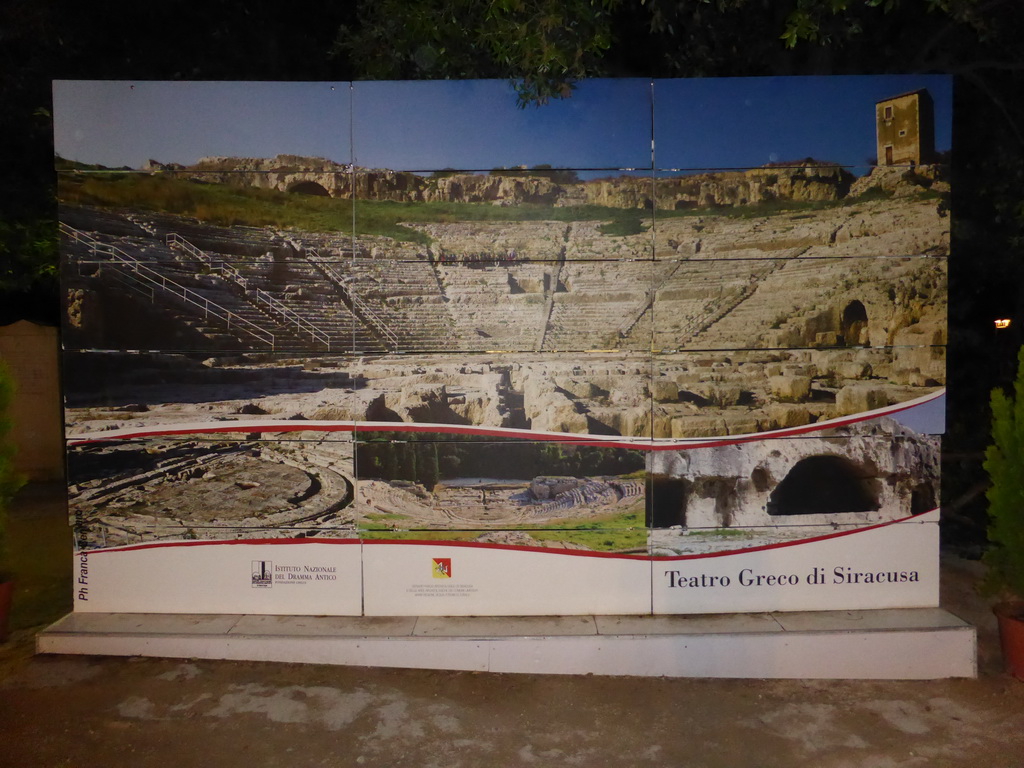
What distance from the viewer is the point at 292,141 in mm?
4477

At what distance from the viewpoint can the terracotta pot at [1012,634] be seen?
4.36 metres

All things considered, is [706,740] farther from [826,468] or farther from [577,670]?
[826,468]

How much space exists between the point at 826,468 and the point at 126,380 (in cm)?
450

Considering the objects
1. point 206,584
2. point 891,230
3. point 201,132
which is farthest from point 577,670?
point 201,132

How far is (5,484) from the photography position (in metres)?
5.04

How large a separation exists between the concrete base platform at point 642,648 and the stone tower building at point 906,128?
9.48ft

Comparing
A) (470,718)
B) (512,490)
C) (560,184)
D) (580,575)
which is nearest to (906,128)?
(560,184)

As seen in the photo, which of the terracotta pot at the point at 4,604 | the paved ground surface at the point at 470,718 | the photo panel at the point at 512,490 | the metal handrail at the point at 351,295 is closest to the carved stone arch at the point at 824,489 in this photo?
the photo panel at the point at 512,490

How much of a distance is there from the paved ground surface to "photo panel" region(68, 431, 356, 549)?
0.86m

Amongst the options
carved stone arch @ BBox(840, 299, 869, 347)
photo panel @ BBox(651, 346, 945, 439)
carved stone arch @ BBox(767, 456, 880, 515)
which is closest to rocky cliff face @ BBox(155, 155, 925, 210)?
carved stone arch @ BBox(840, 299, 869, 347)

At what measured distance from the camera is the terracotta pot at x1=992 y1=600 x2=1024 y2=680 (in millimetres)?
4363

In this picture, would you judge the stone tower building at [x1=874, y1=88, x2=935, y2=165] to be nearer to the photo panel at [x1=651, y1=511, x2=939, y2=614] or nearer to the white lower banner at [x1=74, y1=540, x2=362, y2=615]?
the photo panel at [x1=651, y1=511, x2=939, y2=614]

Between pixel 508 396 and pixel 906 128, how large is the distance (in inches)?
116

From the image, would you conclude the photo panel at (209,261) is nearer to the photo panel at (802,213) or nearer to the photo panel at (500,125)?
the photo panel at (500,125)
